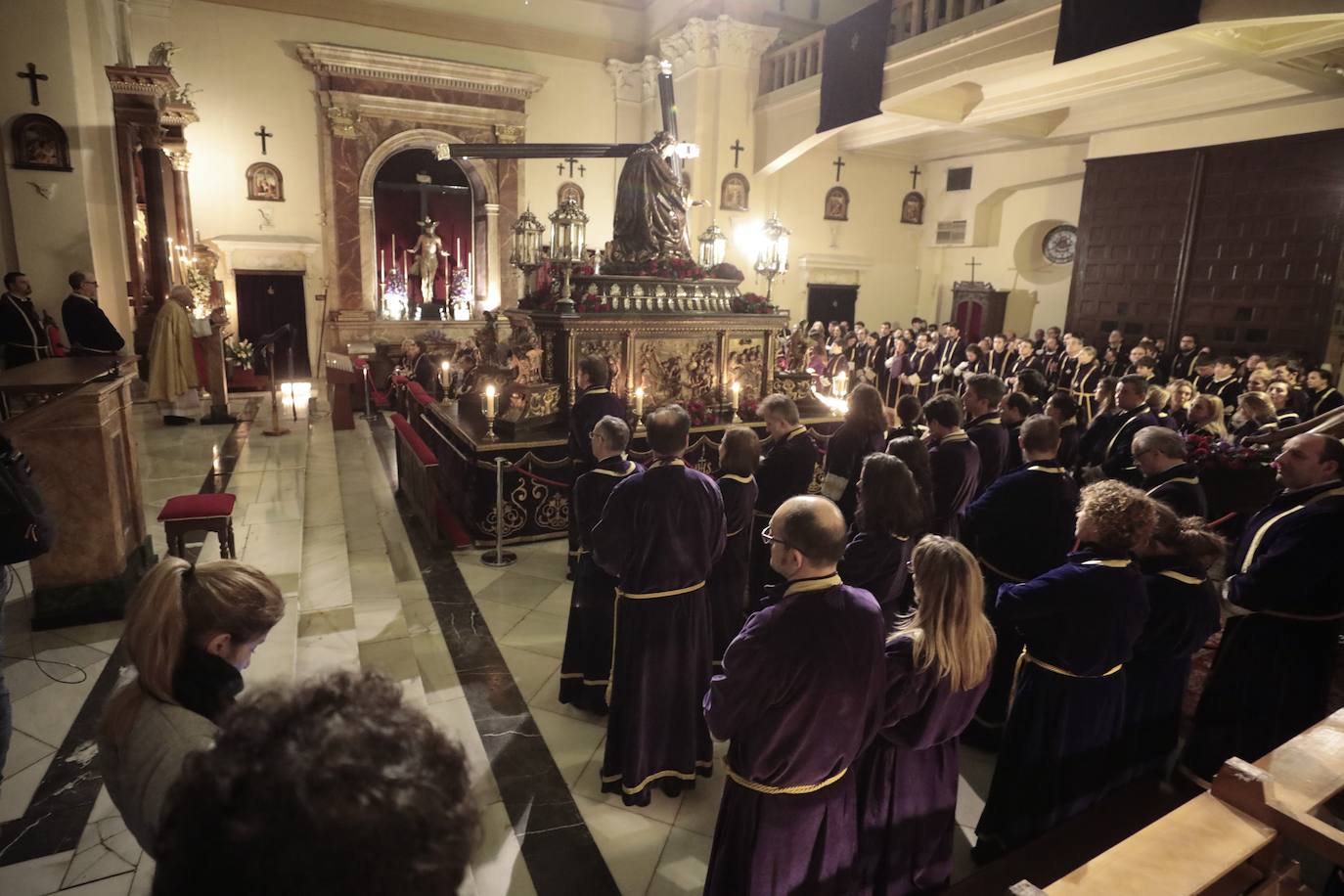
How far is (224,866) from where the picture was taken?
0.85 metres

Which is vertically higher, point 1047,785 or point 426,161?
point 426,161

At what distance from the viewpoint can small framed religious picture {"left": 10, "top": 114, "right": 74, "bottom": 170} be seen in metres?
8.72

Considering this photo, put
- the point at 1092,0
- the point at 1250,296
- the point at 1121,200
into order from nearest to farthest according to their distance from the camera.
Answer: the point at 1092,0
the point at 1250,296
the point at 1121,200

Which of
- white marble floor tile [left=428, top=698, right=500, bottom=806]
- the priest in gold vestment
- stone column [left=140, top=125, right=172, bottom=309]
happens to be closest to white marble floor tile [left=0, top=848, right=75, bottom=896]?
white marble floor tile [left=428, top=698, right=500, bottom=806]

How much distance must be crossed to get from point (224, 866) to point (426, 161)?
1951cm

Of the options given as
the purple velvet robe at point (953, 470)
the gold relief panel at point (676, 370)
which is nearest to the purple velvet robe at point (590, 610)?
the purple velvet robe at point (953, 470)

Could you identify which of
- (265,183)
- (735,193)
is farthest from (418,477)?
(735,193)

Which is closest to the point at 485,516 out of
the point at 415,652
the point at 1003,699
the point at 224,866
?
the point at 415,652

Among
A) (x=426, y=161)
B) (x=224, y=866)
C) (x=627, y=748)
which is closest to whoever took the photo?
(x=224, y=866)

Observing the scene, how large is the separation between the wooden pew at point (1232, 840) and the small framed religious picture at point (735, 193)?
16.1 metres

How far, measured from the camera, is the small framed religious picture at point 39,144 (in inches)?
343

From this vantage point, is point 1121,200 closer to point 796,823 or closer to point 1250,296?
point 1250,296

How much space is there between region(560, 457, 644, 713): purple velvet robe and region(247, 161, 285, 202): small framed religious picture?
1441cm

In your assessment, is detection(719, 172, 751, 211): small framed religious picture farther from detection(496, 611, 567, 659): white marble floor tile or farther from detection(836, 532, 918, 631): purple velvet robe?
detection(836, 532, 918, 631): purple velvet robe
